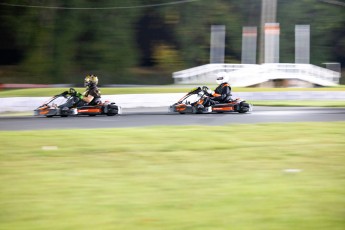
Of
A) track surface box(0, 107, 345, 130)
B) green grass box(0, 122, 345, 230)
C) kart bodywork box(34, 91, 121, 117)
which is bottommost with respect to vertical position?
green grass box(0, 122, 345, 230)

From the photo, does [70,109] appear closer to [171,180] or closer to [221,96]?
[221,96]

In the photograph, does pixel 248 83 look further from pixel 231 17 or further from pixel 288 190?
pixel 288 190

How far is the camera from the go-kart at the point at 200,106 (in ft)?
62.2

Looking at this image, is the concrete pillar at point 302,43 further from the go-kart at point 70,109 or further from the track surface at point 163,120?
the go-kart at point 70,109

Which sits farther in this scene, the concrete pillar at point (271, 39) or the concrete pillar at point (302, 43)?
the concrete pillar at point (302, 43)

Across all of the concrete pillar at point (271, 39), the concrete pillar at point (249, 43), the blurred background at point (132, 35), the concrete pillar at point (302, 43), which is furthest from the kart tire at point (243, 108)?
the blurred background at point (132, 35)

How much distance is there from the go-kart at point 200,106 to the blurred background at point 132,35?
25.7 meters

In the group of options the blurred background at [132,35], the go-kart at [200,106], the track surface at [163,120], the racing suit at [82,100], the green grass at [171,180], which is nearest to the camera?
the green grass at [171,180]

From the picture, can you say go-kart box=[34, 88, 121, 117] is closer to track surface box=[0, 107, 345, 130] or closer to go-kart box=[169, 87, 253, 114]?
track surface box=[0, 107, 345, 130]

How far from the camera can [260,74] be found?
1329 inches

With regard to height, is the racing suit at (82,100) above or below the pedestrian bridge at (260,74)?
below

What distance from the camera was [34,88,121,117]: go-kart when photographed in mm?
18359

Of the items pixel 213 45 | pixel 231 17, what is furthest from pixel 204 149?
pixel 231 17

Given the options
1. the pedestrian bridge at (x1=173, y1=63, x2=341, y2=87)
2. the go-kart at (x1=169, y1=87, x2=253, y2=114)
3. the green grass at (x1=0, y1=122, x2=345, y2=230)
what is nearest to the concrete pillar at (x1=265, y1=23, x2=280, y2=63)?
the pedestrian bridge at (x1=173, y1=63, x2=341, y2=87)
